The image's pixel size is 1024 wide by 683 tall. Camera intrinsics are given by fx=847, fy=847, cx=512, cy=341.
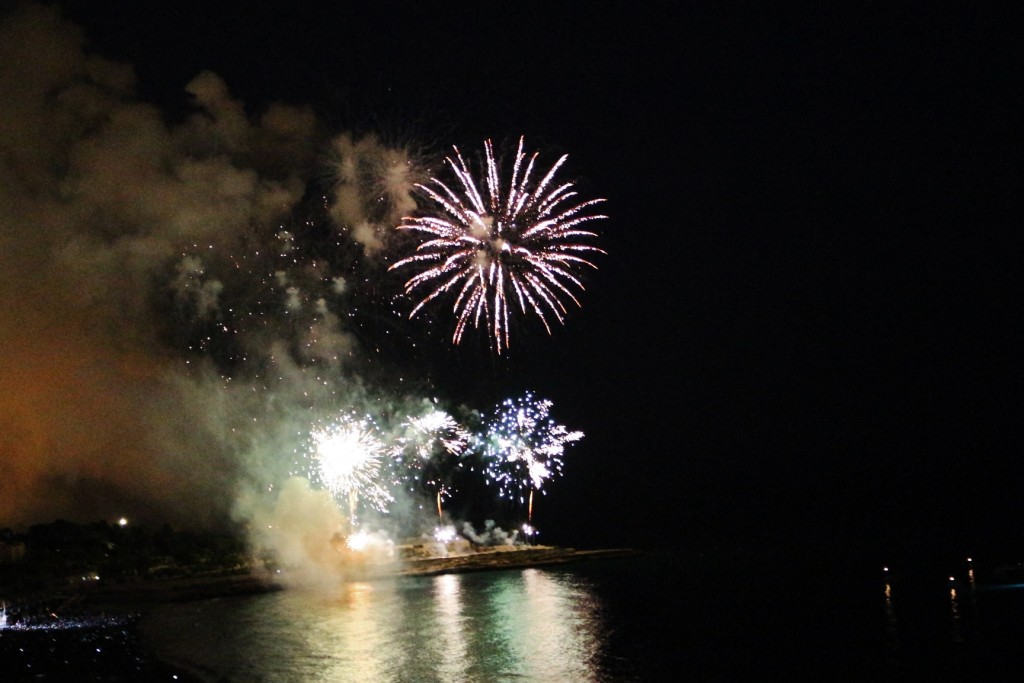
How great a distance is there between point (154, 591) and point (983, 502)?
113 metres

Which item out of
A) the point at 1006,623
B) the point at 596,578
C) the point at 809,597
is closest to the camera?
the point at 1006,623

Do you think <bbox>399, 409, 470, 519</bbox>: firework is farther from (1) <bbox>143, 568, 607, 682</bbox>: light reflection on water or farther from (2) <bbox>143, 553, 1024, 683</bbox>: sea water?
(1) <bbox>143, 568, 607, 682</bbox>: light reflection on water

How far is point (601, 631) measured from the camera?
26469mm

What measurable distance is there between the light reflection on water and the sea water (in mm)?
63

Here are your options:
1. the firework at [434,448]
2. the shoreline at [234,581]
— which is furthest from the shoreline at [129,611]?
the firework at [434,448]

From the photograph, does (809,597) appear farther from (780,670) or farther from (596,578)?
(780,670)

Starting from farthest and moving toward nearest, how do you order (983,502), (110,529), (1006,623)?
(983,502)
(110,529)
(1006,623)

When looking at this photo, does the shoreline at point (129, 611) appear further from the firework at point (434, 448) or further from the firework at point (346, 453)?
the firework at point (346, 453)

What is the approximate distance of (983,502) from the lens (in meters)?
117

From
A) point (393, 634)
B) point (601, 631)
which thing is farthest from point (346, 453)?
point (601, 631)

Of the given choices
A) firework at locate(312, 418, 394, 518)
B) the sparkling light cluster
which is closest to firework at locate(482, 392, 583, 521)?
the sparkling light cluster

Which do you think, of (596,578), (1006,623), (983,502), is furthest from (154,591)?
(983,502)

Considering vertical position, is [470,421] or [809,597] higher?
[470,421]

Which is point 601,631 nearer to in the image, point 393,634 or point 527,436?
point 393,634
